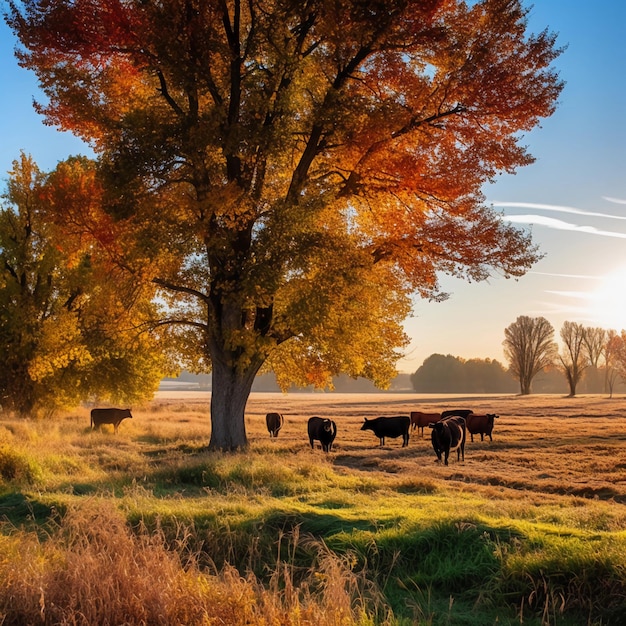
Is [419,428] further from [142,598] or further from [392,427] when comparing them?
[142,598]

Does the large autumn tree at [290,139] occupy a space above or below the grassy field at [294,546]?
above

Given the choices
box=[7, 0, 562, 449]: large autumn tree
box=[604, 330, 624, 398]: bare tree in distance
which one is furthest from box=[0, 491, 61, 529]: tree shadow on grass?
box=[604, 330, 624, 398]: bare tree in distance

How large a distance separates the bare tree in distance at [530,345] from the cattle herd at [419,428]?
65.9 metres

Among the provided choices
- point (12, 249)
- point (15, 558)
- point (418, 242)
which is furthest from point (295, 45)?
point (12, 249)

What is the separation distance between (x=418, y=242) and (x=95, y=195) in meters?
10.5

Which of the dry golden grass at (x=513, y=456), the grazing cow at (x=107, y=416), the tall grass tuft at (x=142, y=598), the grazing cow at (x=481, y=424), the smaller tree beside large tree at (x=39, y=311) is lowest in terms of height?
the dry golden grass at (x=513, y=456)

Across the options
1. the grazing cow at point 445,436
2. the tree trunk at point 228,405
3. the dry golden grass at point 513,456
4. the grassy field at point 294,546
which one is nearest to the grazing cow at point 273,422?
the dry golden grass at point 513,456

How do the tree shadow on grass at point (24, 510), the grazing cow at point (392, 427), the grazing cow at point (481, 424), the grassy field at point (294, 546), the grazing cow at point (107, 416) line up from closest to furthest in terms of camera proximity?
1. the grassy field at point (294, 546)
2. the tree shadow on grass at point (24, 510)
3. the grazing cow at point (392, 427)
4. the grazing cow at point (481, 424)
5. the grazing cow at point (107, 416)

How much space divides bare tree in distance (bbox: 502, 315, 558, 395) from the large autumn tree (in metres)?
82.0

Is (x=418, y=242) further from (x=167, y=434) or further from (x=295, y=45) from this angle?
(x=167, y=434)

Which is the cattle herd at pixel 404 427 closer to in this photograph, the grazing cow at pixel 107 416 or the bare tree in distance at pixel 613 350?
the grazing cow at pixel 107 416

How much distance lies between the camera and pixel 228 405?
20703mm

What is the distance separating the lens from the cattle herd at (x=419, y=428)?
22.2 m

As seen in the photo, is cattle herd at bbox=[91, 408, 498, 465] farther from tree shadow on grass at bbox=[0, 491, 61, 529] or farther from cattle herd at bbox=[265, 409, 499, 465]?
tree shadow on grass at bbox=[0, 491, 61, 529]
